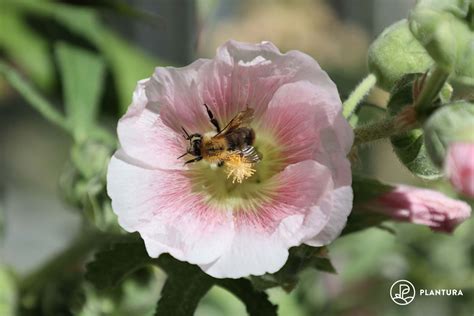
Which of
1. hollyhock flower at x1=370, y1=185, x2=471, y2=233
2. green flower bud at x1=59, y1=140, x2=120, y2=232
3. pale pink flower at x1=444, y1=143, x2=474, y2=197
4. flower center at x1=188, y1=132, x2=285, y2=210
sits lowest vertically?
green flower bud at x1=59, y1=140, x2=120, y2=232

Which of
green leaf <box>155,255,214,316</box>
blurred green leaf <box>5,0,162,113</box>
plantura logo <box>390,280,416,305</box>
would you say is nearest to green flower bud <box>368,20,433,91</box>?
green leaf <box>155,255,214,316</box>

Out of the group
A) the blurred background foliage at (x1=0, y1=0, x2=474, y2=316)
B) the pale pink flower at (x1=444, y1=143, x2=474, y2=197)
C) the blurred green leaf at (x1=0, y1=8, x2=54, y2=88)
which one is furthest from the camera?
the blurred green leaf at (x1=0, y1=8, x2=54, y2=88)

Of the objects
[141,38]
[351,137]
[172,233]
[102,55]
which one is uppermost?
[351,137]

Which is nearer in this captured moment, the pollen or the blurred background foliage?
the pollen

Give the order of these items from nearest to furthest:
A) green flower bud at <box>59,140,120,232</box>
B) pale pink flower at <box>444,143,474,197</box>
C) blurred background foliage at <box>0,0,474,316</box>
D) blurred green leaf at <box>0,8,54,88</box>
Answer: pale pink flower at <box>444,143,474,197</box> < green flower bud at <box>59,140,120,232</box> < blurred background foliage at <box>0,0,474,316</box> < blurred green leaf at <box>0,8,54,88</box>

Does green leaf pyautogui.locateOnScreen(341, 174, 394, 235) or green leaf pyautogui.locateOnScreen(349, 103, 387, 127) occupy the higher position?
green leaf pyautogui.locateOnScreen(349, 103, 387, 127)

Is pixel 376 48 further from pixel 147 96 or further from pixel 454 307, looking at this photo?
pixel 454 307

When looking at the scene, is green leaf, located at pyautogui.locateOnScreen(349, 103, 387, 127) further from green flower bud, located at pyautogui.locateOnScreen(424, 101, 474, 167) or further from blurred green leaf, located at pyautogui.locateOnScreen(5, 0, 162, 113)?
blurred green leaf, located at pyautogui.locateOnScreen(5, 0, 162, 113)

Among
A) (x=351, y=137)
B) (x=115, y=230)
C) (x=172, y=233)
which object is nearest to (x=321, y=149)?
(x=351, y=137)
